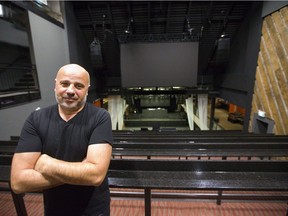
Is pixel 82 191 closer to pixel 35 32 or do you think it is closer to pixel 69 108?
pixel 69 108

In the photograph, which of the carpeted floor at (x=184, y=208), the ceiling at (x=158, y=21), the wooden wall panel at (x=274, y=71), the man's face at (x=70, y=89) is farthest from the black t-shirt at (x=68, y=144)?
the ceiling at (x=158, y=21)

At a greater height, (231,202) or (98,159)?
(98,159)

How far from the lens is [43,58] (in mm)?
4672

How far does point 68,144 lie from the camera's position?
1001 mm

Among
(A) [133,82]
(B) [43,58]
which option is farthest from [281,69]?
(B) [43,58]

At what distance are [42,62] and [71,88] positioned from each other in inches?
178

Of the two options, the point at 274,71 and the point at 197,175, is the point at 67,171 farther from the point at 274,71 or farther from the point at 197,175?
the point at 274,71

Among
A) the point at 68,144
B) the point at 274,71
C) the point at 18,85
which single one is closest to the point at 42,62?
the point at 18,85

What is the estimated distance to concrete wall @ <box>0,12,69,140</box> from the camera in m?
3.45

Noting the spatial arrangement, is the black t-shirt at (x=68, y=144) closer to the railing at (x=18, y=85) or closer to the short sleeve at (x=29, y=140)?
the short sleeve at (x=29, y=140)

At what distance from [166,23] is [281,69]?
14.9ft

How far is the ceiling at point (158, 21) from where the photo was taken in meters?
6.08

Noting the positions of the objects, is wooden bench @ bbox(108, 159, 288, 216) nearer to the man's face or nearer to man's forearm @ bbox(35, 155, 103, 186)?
man's forearm @ bbox(35, 155, 103, 186)

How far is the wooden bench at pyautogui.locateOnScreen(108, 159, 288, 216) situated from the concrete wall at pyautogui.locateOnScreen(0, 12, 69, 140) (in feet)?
11.2
